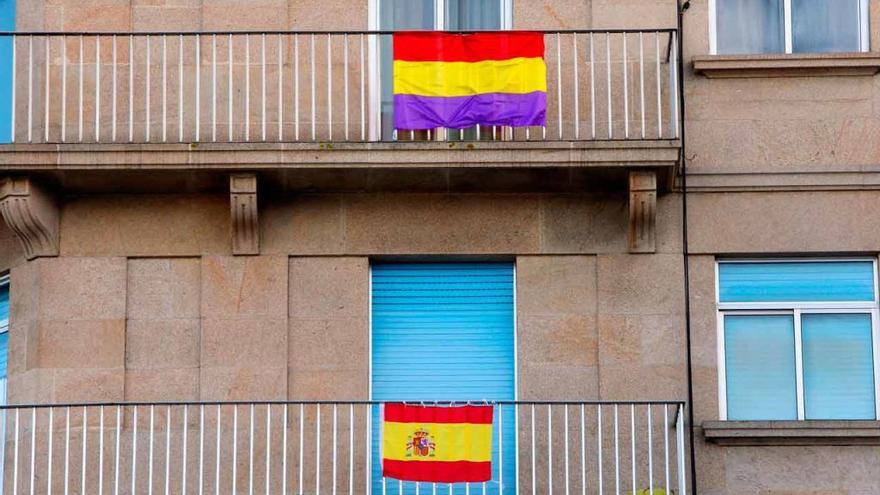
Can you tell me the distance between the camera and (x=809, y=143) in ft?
72.6

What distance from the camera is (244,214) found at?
2164 cm

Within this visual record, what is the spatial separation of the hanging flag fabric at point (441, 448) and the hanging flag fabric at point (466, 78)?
109 inches

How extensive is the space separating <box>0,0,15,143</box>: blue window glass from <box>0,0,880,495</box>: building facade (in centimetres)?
37

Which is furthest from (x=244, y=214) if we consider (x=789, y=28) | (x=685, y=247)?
(x=789, y=28)

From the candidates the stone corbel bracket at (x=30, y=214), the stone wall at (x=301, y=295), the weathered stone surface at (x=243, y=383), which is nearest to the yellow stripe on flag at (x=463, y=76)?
the stone wall at (x=301, y=295)

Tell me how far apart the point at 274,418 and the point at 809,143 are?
5676 millimetres

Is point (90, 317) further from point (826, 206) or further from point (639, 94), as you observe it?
point (826, 206)

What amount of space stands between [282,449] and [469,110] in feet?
11.7

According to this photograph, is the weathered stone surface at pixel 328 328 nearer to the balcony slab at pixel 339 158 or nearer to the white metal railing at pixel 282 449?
the white metal railing at pixel 282 449

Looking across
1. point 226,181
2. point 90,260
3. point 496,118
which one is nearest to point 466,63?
point 496,118

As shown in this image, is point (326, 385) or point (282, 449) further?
point (326, 385)

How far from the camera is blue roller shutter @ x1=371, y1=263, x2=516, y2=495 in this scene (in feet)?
72.1

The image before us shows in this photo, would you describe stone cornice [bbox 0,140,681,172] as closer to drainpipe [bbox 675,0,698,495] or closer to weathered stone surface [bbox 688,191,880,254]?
drainpipe [bbox 675,0,698,495]

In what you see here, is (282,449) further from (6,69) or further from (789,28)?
(789,28)
